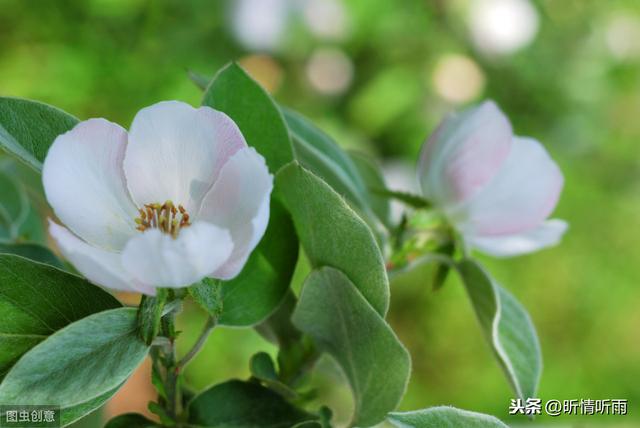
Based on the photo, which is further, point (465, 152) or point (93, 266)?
point (465, 152)

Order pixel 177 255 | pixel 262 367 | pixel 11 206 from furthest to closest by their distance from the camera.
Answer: pixel 11 206 → pixel 262 367 → pixel 177 255

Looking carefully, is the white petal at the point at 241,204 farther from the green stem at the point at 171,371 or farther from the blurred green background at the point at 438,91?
the blurred green background at the point at 438,91

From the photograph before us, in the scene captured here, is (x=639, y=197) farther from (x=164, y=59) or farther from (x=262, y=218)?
(x=262, y=218)

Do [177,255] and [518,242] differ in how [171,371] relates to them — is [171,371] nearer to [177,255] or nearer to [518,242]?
[177,255]

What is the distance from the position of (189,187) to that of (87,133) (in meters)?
0.04

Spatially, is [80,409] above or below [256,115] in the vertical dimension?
below

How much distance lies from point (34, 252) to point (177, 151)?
0.37 feet

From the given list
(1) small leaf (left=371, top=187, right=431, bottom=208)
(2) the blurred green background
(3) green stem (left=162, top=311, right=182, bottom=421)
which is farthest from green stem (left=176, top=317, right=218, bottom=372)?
(2) the blurred green background

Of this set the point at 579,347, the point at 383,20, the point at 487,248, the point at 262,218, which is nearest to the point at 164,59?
the point at 383,20

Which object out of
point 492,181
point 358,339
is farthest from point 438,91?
point 358,339

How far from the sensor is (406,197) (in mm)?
378

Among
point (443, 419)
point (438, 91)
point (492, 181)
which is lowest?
point (443, 419)

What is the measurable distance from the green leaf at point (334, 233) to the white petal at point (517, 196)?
0.12 m

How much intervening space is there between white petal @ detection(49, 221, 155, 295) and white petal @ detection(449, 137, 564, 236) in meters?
0.19
